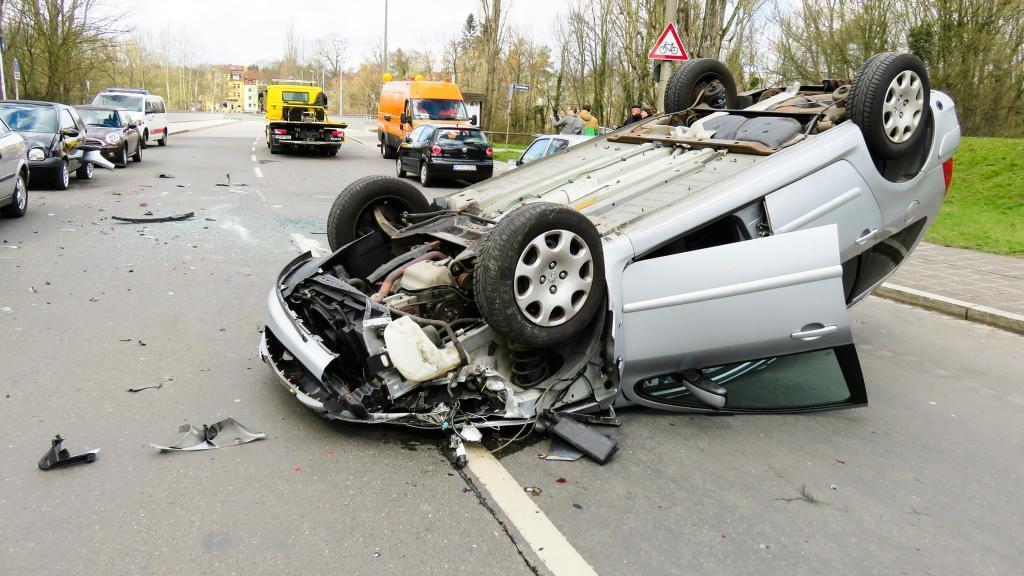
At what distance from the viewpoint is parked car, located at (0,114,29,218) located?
9633mm

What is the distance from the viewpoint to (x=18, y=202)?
1023 cm

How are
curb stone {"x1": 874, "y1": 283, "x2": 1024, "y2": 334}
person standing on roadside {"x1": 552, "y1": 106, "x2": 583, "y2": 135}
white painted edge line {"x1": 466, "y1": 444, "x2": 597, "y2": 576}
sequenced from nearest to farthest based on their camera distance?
white painted edge line {"x1": 466, "y1": 444, "x2": 597, "y2": 576}
curb stone {"x1": 874, "y1": 283, "x2": 1024, "y2": 334}
person standing on roadside {"x1": 552, "y1": 106, "x2": 583, "y2": 135}

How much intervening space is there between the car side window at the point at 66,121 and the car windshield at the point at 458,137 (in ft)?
24.1

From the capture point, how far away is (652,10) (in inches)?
827

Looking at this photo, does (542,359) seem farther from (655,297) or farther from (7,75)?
(7,75)

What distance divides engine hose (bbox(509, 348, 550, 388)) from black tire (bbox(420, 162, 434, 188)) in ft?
45.6

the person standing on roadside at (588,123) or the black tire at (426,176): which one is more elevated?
the person standing on roadside at (588,123)

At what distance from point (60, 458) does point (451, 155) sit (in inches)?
574

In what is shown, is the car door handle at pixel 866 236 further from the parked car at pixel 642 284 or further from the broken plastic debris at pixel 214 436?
the broken plastic debris at pixel 214 436

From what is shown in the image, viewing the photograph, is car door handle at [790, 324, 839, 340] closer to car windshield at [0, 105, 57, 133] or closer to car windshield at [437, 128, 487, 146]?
car windshield at [0, 105, 57, 133]

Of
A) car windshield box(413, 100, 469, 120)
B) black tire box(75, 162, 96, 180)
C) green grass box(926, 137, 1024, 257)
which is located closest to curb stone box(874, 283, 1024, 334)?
green grass box(926, 137, 1024, 257)

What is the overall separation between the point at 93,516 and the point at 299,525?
842 mm

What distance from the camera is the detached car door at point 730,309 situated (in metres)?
3.95

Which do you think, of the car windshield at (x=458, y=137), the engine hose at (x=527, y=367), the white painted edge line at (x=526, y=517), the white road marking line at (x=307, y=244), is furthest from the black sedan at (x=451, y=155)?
the white painted edge line at (x=526, y=517)
